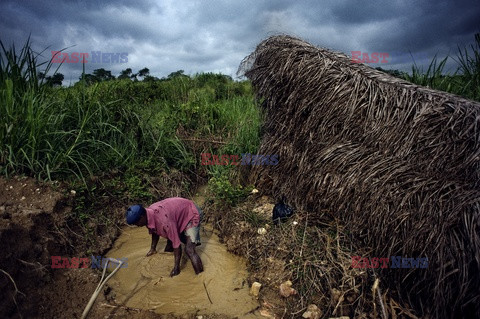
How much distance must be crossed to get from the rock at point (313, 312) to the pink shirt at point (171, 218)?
1.41 m

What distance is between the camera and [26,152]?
3.48 meters

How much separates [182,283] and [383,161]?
241 cm

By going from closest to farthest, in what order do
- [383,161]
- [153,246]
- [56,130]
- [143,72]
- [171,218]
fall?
[383,161] < [171,218] < [153,246] < [56,130] < [143,72]

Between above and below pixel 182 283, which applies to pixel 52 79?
above

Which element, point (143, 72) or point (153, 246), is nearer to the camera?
point (153, 246)

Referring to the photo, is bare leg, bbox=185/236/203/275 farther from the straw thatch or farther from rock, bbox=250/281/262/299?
the straw thatch

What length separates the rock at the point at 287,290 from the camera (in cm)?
275

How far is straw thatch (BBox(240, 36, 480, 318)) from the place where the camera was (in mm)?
2176

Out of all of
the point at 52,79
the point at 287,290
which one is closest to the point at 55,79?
the point at 52,79

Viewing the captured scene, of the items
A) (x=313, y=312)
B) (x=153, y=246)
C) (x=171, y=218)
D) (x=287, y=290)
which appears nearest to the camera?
(x=313, y=312)

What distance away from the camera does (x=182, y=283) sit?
300cm

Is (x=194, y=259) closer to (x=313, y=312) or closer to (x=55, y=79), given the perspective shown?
(x=313, y=312)

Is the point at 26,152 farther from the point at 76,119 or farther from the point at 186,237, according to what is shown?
the point at 186,237

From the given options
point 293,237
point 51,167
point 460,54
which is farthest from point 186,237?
point 460,54
